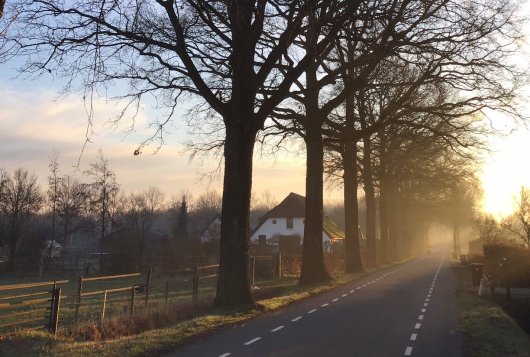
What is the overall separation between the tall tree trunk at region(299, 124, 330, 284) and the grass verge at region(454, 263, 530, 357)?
6.85 meters

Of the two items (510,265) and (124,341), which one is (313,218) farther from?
(124,341)

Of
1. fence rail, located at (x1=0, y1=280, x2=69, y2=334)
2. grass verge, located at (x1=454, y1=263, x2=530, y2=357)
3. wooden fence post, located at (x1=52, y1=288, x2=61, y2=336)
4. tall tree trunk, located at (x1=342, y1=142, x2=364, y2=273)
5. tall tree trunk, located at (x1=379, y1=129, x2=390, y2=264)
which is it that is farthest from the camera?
tall tree trunk, located at (x1=379, y1=129, x2=390, y2=264)

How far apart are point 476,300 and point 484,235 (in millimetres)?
29279

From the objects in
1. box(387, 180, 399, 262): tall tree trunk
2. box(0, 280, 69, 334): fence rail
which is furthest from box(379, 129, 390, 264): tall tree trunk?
box(0, 280, 69, 334): fence rail

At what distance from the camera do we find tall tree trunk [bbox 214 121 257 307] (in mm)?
15617

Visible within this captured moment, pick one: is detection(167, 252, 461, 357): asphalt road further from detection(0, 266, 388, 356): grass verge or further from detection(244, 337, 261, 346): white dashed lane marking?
detection(0, 266, 388, 356): grass verge

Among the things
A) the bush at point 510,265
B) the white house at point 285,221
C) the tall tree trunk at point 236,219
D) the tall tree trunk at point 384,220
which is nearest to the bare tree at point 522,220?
the bush at point 510,265

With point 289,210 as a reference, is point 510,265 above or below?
below

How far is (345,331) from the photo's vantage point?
1245 cm

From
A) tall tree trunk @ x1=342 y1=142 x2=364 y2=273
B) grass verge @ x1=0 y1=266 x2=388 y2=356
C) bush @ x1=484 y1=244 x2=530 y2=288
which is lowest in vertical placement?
grass verge @ x1=0 y1=266 x2=388 y2=356

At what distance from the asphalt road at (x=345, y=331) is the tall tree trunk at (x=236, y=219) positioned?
1407 mm

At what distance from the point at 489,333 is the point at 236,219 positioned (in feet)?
23.4

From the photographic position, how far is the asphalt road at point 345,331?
10188mm

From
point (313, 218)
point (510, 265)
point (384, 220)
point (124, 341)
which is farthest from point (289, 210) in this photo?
point (124, 341)
